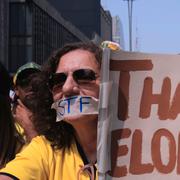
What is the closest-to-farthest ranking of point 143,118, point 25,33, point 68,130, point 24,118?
1. point 143,118
2. point 68,130
3. point 24,118
4. point 25,33

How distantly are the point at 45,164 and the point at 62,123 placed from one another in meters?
0.25

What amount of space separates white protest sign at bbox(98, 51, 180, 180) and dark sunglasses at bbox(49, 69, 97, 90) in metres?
0.23

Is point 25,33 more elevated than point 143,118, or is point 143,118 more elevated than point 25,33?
point 25,33

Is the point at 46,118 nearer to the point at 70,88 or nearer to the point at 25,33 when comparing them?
the point at 70,88

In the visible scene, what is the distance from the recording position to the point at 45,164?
6.76 feet

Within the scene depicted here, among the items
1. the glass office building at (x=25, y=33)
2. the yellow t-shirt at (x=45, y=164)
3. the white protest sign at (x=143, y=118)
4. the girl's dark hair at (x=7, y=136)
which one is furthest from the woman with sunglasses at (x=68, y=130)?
the glass office building at (x=25, y=33)

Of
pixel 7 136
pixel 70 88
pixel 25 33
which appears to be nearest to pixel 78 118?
pixel 70 88

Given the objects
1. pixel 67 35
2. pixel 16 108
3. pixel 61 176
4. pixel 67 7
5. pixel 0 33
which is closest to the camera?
pixel 61 176

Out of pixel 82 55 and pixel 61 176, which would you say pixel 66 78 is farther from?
pixel 61 176

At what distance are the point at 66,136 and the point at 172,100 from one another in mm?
497

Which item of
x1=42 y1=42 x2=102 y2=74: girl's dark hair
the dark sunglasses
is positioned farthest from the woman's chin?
x1=42 y1=42 x2=102 y2=74: girl's dark hair

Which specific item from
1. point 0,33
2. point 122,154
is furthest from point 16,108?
point 0,33

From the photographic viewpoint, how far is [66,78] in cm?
213

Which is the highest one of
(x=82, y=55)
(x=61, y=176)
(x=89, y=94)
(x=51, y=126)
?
(x=82, y=55)
